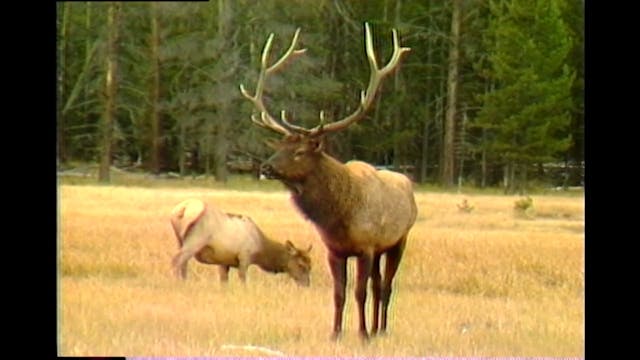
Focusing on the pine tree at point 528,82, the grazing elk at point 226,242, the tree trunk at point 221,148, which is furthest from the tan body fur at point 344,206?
the pine tree at point 528,82

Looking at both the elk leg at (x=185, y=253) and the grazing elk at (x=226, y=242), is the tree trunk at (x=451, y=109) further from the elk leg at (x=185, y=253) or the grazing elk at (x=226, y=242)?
the elk leg at (x=185, y=253)

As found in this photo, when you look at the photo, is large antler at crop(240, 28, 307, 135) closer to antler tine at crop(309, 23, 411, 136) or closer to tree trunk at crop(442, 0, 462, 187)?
antler tine at crop(309, 23, 411, 136)

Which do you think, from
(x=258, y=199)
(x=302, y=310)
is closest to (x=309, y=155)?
(x=258, y=199)

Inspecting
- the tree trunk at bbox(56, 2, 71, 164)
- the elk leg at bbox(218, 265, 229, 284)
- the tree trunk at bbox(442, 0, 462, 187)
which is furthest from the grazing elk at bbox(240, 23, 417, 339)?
the tree trunk at bbox(56, 2, 71, 164)

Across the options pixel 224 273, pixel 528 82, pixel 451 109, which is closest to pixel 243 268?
pixel 224 273

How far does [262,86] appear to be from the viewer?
5.19 meters

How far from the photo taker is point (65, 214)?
5.16 metres

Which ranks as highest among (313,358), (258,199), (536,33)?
(536,33)

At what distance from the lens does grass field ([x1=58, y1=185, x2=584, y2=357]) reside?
16.9 ft

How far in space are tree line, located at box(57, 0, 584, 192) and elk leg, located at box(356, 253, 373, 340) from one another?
487 millimetres

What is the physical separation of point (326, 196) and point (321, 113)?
42cm
